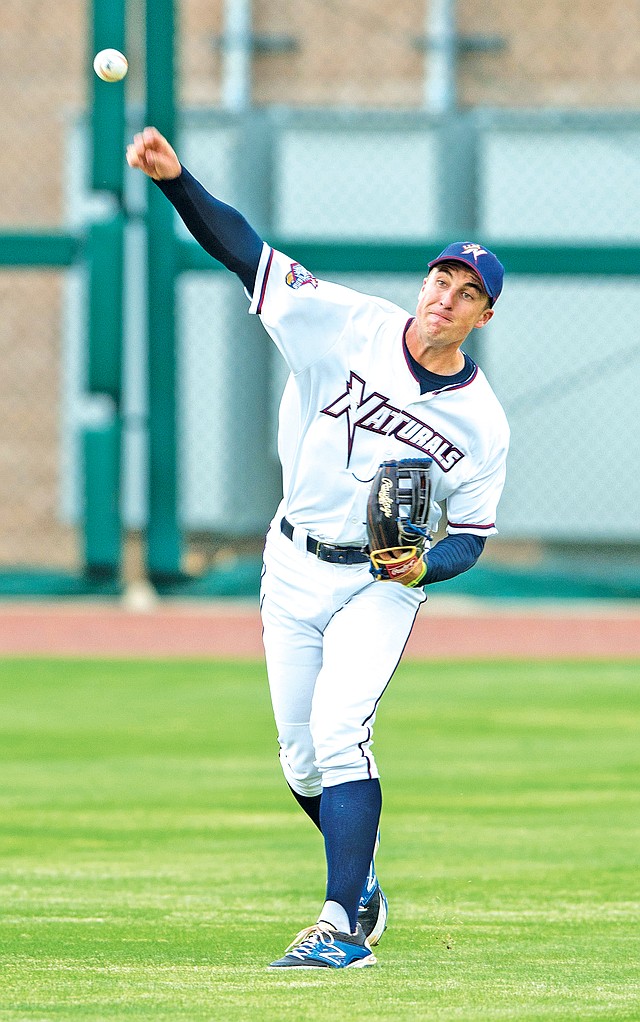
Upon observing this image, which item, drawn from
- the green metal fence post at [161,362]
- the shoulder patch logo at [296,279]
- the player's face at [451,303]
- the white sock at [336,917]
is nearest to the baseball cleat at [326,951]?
the white sock at [336,917]

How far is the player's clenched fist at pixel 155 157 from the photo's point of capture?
4.03 meters

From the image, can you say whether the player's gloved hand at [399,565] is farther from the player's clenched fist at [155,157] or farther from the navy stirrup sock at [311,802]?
the player's clenched fist at [155,157]

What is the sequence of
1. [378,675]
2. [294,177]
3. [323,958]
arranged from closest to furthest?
[323,958], [378,675], [294,177]

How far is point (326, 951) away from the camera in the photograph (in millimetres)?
3643

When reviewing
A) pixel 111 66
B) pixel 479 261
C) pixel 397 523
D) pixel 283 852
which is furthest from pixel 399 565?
pixel 111 66

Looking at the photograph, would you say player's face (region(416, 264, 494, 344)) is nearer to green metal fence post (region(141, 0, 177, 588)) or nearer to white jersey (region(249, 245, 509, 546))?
white jersey (region(249, 245, 509, 546))

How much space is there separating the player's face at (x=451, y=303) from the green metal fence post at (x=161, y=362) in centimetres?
571

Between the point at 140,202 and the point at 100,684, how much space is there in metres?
2.70

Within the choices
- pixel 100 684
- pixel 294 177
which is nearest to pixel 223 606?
pixel 100 684

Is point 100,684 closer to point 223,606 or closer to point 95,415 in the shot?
point 223,606

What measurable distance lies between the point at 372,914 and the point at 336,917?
0.22m

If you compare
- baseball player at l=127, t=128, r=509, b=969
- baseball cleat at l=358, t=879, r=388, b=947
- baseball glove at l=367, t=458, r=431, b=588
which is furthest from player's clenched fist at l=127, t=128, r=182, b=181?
baseball cleat at l=358, t=879, r=388, b=947

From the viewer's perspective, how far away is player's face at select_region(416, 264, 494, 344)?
396 cm

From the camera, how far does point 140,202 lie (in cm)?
971
